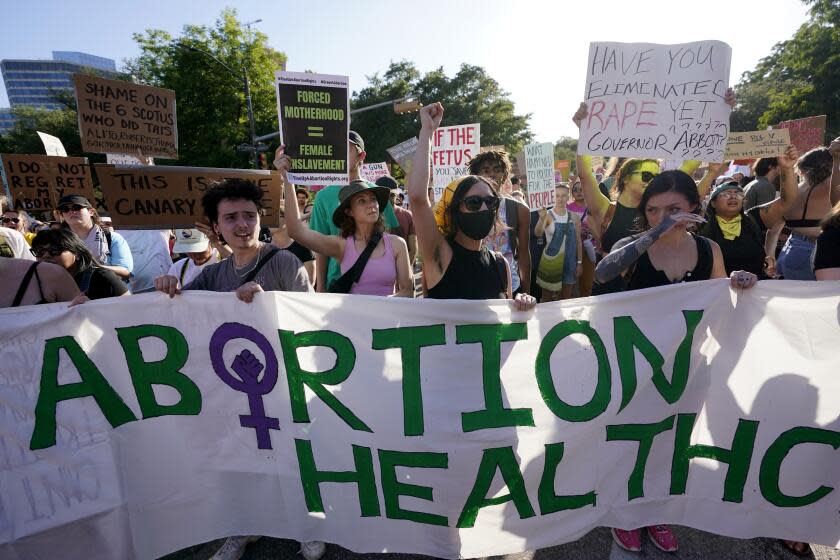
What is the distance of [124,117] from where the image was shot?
12.8ft

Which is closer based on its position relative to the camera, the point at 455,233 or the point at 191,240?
the point at 455,233

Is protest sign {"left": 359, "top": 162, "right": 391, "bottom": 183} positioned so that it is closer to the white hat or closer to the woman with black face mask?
the white hat

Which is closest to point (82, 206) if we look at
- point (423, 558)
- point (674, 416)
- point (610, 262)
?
point (423, 558)

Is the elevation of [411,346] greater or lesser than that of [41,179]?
lesser

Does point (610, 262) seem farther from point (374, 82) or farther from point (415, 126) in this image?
point (374, 82)

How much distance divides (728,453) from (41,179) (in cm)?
655

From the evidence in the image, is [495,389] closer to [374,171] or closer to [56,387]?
[56,387]

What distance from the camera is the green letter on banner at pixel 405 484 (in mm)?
2145

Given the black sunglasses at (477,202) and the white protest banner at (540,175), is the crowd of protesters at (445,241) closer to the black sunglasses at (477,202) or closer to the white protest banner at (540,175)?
the black sunglasses at (477,202)

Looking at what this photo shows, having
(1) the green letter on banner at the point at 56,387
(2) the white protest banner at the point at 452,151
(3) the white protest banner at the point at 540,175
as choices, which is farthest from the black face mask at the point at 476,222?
(2) the white protest banner at the point at 452,151

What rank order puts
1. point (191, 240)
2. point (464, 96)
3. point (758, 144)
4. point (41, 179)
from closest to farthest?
point (191, 240)
point (41, 179)
point (758, 144)
point (464, 96)

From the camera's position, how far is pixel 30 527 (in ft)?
7.01

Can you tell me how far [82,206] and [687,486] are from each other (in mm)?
4945

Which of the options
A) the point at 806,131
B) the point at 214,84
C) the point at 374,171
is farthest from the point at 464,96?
the point at 806,131
